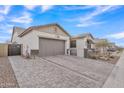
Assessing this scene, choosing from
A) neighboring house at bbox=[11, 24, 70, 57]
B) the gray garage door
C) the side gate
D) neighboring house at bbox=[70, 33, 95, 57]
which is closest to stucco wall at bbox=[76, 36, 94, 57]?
neighboring house at bbox=[70, 33, 95, 57]

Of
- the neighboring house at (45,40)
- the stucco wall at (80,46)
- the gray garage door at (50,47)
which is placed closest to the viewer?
the neighboring house at (45,40)

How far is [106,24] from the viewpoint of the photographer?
368 inches

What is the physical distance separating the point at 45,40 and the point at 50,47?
0.95 meters

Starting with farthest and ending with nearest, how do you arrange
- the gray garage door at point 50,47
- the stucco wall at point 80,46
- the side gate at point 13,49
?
the stucco wall at point 80,46 → the side gate at point 13,49 → the gray garage door at point 50,47

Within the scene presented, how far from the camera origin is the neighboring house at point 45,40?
10656mm

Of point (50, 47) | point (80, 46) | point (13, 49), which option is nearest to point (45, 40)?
point (50, 47)

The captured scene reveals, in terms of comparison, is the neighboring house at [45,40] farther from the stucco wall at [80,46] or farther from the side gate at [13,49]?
the stucco wall at [80,46]

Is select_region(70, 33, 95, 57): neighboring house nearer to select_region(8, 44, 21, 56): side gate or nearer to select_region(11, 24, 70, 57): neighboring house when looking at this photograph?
select_region(11, 24, 70, 57): neighboring house

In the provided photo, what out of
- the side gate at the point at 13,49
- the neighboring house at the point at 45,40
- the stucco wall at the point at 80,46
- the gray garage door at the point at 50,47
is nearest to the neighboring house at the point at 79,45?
the stucco wall at the point at 80,46

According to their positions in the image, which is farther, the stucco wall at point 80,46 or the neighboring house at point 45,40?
the stucco wall at point 80,46

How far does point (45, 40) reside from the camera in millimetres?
11492
